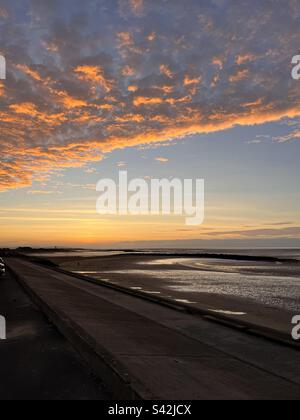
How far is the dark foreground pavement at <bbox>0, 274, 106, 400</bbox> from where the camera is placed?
6.24 m

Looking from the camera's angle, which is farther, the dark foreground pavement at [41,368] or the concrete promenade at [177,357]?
the dark foreground pavement at [41,368]

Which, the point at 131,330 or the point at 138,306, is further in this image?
the point at 138,306

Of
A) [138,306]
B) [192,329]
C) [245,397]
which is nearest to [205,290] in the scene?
[138,306]

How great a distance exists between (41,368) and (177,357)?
7.63 feet

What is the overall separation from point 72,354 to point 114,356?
127cm

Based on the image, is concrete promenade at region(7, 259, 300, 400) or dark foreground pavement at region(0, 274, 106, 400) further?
dark foreground pavement at region(0, 274, 106, 400)

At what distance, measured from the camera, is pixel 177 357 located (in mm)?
7848

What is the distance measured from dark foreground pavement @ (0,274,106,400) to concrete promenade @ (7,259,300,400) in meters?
0.27

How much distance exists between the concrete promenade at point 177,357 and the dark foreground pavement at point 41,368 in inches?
10.5

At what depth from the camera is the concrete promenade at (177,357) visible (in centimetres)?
597

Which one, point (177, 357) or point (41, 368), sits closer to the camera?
point (41, 368)
